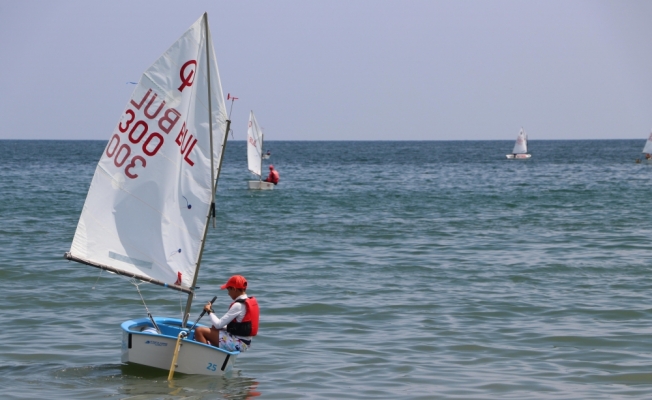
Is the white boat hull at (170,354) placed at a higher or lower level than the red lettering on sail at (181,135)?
lower

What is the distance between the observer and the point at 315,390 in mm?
11531

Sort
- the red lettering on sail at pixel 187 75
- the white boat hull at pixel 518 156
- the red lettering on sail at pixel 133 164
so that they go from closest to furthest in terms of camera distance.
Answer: the red lettering on sail at pixel 187 75, the red lettering on sail at pixel 133 164, the white boat hull at pixel 518 156

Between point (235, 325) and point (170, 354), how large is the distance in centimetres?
90

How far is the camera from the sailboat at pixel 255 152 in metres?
47.1

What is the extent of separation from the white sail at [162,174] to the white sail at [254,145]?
3586 centimetres

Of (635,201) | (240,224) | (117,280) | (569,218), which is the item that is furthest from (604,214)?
(117,280)

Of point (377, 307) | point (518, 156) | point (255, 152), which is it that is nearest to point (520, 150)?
point (518, 156)

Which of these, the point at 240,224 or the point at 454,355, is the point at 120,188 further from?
the point at 240,224

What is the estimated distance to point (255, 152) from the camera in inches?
1889

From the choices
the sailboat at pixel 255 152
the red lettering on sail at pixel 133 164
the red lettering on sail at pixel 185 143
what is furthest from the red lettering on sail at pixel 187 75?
the sailboat at pixel 255 152

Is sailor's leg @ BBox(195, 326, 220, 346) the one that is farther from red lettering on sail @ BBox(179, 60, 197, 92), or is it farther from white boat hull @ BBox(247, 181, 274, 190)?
white boat hull @ BBox(247, 181, 274, 190)

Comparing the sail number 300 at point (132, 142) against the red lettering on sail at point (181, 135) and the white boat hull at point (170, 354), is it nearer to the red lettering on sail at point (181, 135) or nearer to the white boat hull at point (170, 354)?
the red lettering on sail at point (181, 135)

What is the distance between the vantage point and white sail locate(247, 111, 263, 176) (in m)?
47.6

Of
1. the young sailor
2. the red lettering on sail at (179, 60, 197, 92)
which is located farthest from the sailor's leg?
the red lettering on sail at (179, 60, 197, 92)
